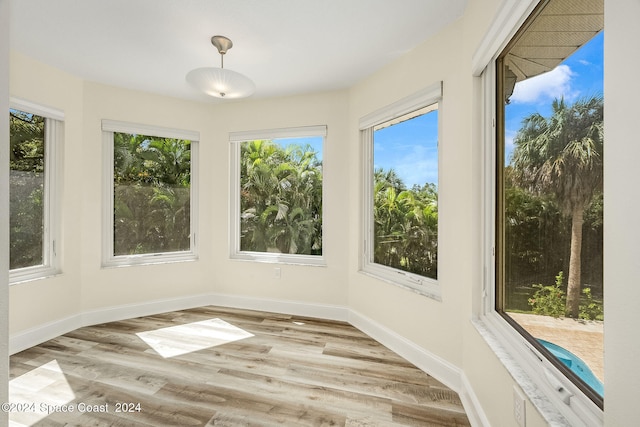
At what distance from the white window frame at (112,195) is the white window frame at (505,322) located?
10.2ft

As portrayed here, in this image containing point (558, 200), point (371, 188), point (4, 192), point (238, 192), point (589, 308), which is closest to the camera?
point (4, 192)

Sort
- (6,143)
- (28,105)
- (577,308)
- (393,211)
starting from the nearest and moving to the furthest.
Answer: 1. (6,143)
2. (577,308)
3. (28,105)
4. (393,211)

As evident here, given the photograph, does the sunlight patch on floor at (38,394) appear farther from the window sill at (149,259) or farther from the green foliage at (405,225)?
the green foliage at (405,225)

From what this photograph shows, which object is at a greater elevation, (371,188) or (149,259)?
(371,188)

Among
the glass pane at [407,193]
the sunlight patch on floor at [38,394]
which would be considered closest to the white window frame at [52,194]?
the sunlight patch on floor at [38,394]

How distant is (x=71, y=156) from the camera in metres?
2.98

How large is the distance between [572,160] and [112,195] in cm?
382

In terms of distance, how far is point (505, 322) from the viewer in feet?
5.04

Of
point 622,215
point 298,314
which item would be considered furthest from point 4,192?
point 298,314

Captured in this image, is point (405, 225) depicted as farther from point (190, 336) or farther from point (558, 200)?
point (190, 336)

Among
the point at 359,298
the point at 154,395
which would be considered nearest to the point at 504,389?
the point at 359,298

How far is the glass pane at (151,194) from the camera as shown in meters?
3.35

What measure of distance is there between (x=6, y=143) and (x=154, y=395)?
1873 millimetres

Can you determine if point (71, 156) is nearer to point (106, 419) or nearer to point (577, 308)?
point (106, 419)
